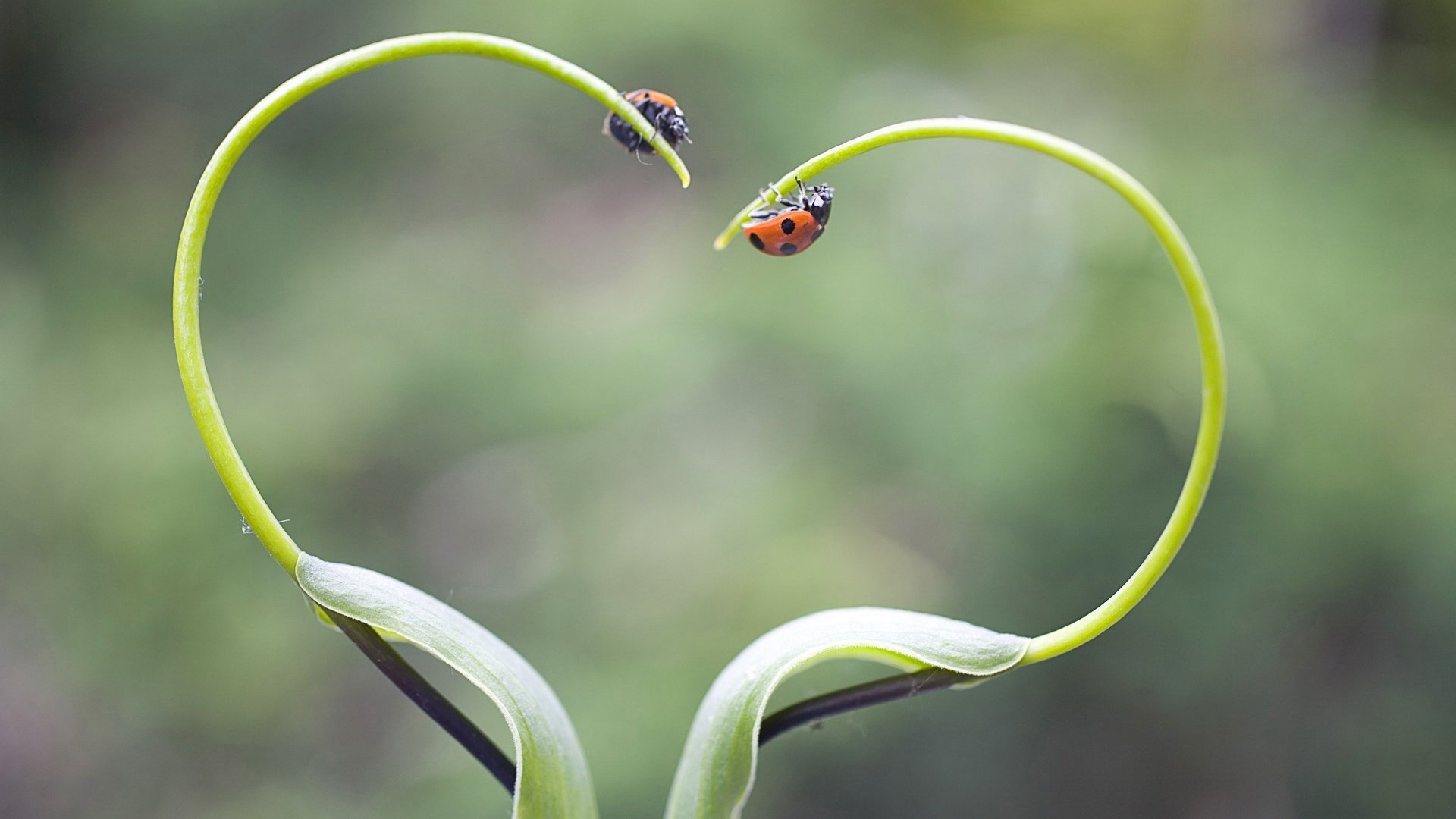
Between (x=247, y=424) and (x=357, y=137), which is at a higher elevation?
(x=357, y=137)

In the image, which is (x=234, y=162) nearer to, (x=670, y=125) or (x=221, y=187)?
(x=221, y=187)

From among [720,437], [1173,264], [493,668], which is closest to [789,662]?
[493,668]

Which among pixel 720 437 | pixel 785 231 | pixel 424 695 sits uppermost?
pixel 785 231

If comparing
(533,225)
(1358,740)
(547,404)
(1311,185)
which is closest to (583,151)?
(533,225)

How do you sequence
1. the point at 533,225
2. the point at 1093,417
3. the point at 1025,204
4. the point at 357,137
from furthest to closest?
the point at 533,225
the point at 357,137
the point at 1025,204
the point at 1093,417

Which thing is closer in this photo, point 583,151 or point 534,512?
point 534,512

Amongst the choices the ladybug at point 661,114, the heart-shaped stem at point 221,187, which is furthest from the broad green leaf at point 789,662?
the ladybug at point 661,114

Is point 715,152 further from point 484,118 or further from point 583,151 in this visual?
point 484,118
